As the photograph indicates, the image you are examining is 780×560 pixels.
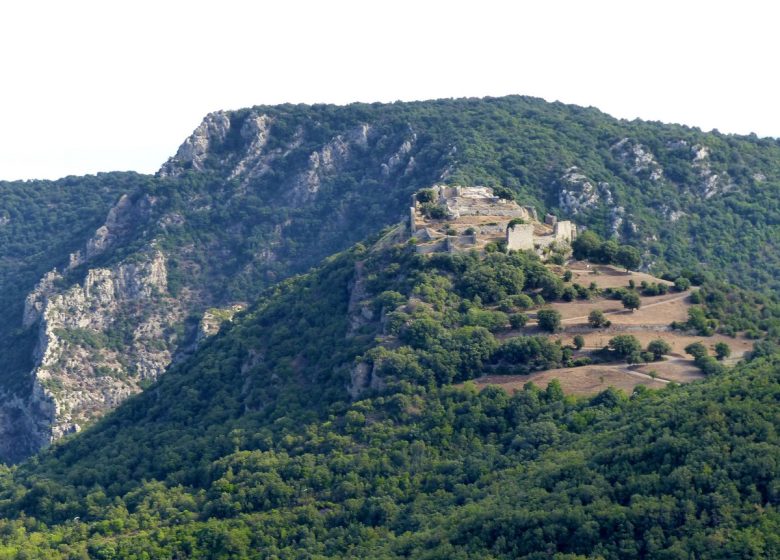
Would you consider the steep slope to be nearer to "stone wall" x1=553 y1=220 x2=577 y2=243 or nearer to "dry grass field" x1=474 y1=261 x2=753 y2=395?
"dry grass field" x1=474 y1=261 x2=753 y2=395

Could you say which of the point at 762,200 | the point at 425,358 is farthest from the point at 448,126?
the point at 425,358

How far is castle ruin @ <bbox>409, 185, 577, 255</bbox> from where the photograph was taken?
113 meters

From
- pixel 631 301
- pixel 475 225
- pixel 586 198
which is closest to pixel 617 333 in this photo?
pixel 631 301

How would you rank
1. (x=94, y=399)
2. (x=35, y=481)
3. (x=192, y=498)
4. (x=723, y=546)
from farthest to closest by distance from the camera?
(x=94, y=399), (x=35, y=481), (x=192, y=498), (x=723, y=546)

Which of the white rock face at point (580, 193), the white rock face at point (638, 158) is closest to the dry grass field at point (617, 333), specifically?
the white rock face at point (580, 193)

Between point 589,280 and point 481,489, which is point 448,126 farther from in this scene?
point 481,489

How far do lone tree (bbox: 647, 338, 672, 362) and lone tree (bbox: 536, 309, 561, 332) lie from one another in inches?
248

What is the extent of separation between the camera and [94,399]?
160375mm

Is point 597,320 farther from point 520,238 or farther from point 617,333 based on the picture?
point 520,238

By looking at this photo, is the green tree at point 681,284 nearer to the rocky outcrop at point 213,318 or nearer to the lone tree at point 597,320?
the lone tree at point 597,320

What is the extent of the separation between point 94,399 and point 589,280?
67940 mm

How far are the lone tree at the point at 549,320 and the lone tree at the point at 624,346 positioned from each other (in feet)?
13.3

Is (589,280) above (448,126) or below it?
below

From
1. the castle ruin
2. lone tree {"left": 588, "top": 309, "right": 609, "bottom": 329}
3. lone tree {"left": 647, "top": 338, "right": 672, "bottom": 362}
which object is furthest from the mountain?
lone tree {"left": 647, "top": 338, "right": 672, "bottom": 362}
